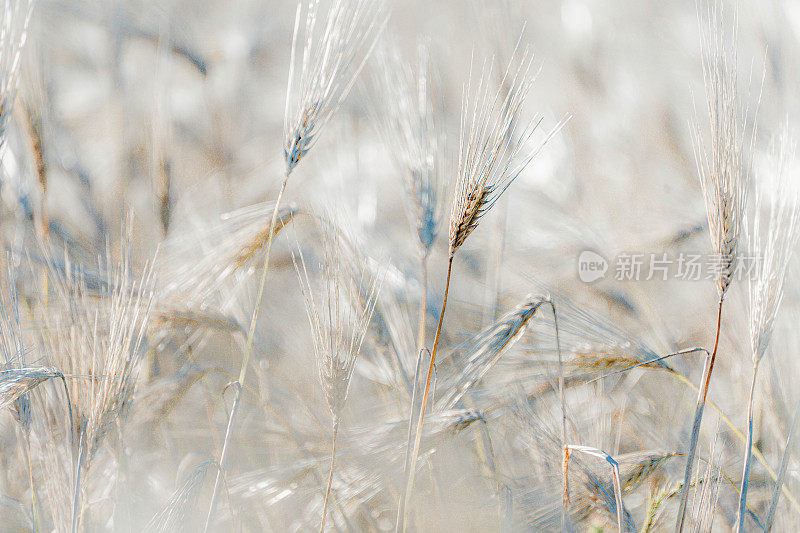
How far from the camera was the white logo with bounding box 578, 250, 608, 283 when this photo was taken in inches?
28.4

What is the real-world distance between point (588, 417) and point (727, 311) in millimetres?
240

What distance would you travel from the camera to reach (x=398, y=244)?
737mm

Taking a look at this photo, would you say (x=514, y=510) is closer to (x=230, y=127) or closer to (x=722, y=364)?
(x=722, y=364)

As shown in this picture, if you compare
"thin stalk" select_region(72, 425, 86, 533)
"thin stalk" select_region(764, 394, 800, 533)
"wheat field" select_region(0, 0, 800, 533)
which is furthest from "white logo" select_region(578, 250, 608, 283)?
"thin stalk" select_region(72, 425, 86, 533)

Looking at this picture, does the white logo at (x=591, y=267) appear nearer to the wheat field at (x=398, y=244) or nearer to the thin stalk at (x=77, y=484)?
the wheat field at (x=398, y=244)

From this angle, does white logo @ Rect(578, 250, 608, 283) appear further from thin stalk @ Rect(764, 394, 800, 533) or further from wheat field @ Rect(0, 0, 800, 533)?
thin stalk @ Rect(764, 394, 800, 533)

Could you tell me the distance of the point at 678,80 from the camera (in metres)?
0.72

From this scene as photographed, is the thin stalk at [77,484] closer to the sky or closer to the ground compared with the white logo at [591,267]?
closer to the ground

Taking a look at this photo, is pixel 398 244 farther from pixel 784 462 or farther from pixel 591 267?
pixel 784 462

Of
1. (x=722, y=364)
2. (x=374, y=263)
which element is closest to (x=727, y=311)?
(x=722, y=364)

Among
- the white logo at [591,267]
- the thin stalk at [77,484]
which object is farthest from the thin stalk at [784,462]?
the thin stalk at [77,484]

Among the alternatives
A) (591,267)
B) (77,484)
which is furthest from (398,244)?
(77,484)

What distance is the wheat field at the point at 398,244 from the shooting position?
56cm

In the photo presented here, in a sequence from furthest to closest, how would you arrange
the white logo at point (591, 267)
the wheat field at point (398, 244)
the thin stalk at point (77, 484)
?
the white logo at point (591, 267) < the wheat field at point (398, 244) < the thin stalk at point (77, 484)
